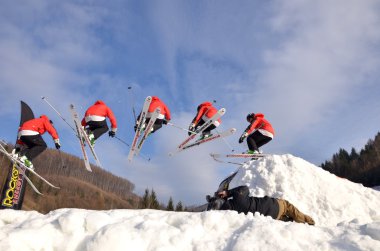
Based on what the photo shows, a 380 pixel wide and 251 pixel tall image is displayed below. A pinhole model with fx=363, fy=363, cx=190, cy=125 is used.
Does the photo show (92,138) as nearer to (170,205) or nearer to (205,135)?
(205,135)

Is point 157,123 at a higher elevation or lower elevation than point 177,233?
higher

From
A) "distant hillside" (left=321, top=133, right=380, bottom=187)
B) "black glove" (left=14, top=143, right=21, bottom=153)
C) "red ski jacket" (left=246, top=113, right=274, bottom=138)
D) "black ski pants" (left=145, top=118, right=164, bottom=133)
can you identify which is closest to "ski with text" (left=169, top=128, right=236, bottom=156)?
"black ski pants" (left=145, top=118, right=164, bottom=133)

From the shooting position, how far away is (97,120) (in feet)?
42.6

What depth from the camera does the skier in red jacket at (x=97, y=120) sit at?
13.0 meters

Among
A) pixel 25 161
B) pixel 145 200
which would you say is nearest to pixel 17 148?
pixel 25 161

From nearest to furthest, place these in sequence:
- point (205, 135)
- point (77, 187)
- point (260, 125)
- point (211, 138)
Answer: point (260, 125)
point (205, 135)
point (211, 138)
point (77, 187)

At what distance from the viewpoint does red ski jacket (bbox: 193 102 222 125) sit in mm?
15523

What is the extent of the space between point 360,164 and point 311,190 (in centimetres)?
3350

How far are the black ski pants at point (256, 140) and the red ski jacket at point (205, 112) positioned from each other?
6.35ft

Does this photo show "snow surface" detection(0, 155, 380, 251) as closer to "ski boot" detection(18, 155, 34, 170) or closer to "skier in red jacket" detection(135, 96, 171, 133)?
"ski boot" detection(18, 155, 34, 170)

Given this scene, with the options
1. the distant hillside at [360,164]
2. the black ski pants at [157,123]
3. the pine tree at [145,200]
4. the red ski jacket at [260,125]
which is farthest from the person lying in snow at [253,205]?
the pine tree at [145,200]

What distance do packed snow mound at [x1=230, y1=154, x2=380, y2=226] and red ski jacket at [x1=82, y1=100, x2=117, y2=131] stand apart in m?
4.95

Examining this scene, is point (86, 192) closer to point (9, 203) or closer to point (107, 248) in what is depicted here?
point (9, 203)

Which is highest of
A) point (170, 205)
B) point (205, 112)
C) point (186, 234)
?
point (170, 205)
